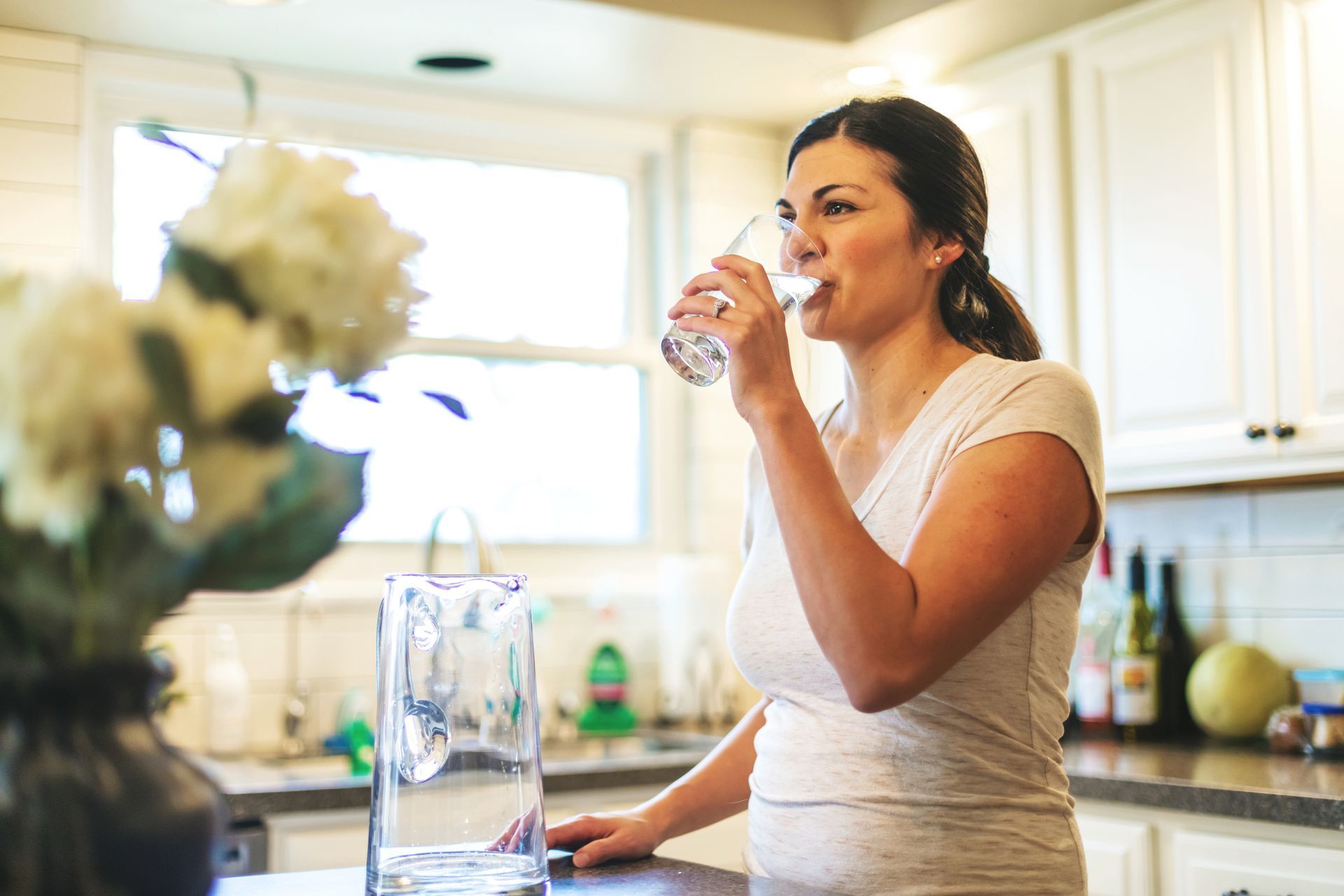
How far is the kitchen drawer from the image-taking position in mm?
1909

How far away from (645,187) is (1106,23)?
4.10 feet

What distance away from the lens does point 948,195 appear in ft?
4.67

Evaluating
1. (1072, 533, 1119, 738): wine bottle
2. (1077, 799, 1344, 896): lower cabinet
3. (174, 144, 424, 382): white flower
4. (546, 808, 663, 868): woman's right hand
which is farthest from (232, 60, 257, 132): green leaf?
(1072, 533, 1119, 738): wine bottle

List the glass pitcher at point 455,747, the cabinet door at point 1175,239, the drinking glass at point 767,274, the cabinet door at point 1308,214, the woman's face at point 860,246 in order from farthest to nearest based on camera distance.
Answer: the cabinet door at point 1175,239 → the cabinet door at point 1308,214 → the woman's face at point 860,246 → the drinking glass at point 767,274 → the glass pitcher at point 455,747

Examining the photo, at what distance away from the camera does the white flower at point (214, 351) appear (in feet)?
1.85

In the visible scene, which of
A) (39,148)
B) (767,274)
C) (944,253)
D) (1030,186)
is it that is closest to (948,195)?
(944,253)

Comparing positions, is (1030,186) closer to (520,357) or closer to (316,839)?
(520,357)

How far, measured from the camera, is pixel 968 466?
1179mm

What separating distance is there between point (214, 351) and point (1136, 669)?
94.1 inches

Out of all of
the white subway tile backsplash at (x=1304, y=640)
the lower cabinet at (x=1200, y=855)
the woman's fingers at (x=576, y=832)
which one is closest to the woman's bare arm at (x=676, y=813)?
the woman's fingers at (x=576, y=832)

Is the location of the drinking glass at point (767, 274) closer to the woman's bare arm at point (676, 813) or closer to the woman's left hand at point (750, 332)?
the woman's left hand at point (750, 332)

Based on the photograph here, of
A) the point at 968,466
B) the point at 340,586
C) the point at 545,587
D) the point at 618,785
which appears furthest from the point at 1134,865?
the point at 340,586

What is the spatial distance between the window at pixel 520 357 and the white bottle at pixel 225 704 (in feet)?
1.37

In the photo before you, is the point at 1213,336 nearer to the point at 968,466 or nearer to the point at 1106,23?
the point at 1106,23
